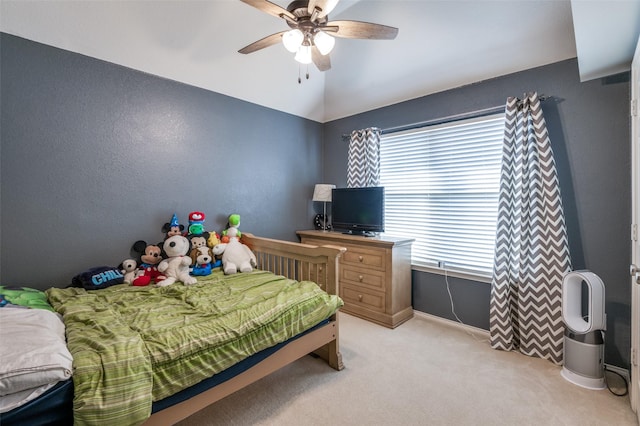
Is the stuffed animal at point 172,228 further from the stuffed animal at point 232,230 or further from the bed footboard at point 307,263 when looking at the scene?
the bed footboard at point 307,263

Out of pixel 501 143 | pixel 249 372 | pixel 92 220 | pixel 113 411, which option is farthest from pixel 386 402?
pixel 92 220

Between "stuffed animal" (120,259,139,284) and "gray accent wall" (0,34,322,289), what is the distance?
0.08 meters

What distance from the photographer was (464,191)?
2.73 m

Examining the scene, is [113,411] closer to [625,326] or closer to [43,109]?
[43,109]

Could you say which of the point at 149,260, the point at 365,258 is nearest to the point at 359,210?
the point at 365,258

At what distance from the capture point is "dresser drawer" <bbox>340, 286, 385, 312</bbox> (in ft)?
9.19

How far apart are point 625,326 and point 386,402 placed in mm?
1767

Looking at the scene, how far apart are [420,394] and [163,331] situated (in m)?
1.54

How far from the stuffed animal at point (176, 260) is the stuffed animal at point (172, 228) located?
2.3 inches

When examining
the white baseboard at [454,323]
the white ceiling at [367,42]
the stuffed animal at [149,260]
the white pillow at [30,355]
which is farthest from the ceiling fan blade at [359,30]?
the white baseboard at [454,323]

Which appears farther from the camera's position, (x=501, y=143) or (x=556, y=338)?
(x=501, y=143)

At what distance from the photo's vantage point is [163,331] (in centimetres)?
136

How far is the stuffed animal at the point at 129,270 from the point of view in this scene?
2240 millimetres

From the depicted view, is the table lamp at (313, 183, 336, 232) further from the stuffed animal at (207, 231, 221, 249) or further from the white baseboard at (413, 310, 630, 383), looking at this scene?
the white baseboard at (413, 310, 630, 383)
